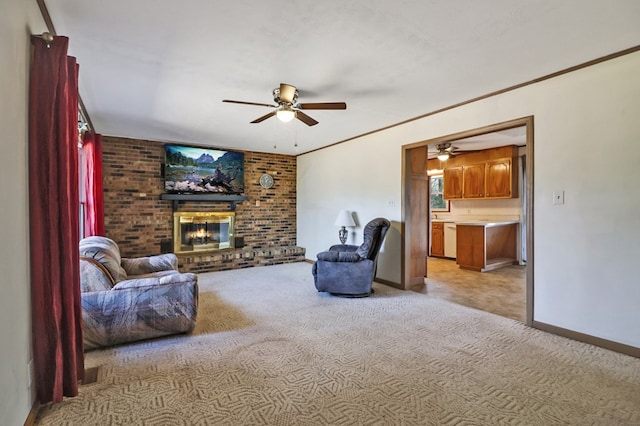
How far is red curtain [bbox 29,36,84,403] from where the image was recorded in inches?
70.7

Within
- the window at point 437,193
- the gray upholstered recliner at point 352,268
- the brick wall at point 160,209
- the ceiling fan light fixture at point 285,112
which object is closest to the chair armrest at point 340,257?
the gray upholstered recliner at point 352,268

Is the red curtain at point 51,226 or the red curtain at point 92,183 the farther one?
the red curtain at point 92,183

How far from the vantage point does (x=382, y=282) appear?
506 centimetres

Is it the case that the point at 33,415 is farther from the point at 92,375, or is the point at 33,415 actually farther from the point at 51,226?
the point at 51,226

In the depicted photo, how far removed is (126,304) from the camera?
8.87 feet

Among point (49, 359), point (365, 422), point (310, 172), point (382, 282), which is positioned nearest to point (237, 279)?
point (382, 282)

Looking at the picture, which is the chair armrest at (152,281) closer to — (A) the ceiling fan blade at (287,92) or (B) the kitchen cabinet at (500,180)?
(A) the ceiling fan blade at (287,92)

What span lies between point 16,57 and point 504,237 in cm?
749

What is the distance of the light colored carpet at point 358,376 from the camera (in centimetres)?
186

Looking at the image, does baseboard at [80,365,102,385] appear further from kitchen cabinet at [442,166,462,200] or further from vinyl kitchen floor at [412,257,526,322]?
kitchen cabinet at [442,166,462,200]

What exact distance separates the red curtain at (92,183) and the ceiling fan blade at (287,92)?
3365 millimetres

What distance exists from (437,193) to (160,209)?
260 inches

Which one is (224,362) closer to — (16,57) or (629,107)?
(16,57)

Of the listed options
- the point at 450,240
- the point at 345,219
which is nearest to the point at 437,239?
the point at 450,240
